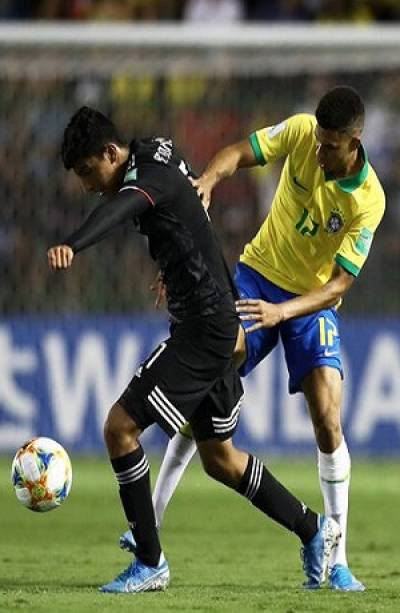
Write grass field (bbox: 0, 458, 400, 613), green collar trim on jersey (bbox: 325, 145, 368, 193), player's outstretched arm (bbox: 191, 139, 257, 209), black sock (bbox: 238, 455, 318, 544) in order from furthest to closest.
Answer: green collar trim on jersey (bbox: 325, 145, 368, 193) < player's outstretched arm (bbox: 191, 139, 257, 209) < black sock (bbox: 238, 455, 318, 544) < grass field (bbox: 0, 458, 400, 613)

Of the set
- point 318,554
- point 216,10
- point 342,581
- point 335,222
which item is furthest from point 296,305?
point 216,10

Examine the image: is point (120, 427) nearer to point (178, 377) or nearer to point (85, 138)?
point (178, 377)

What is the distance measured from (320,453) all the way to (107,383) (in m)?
5.41

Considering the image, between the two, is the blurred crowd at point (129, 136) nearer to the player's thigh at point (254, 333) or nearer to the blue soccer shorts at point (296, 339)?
the player's thigh at point (254, 333)

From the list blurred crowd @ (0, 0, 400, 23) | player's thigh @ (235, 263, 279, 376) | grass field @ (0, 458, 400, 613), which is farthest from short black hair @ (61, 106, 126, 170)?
blurred crowd @ (0, 0, 400, 23)

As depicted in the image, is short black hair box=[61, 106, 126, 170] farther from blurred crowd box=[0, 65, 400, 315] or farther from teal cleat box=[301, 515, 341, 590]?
blurred crowd box=[0, 65, 400, 315]

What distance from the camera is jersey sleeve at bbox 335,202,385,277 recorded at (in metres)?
7.69

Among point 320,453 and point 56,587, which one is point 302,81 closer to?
point 320,453

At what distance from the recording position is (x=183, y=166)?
7398 millimetres

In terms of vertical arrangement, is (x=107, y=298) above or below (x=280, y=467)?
above

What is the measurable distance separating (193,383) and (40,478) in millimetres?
823

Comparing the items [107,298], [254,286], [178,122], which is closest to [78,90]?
[178,122]

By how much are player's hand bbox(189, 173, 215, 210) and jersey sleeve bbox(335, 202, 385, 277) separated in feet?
2.19

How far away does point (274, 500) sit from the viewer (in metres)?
7.58
